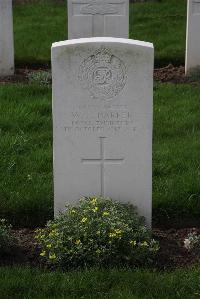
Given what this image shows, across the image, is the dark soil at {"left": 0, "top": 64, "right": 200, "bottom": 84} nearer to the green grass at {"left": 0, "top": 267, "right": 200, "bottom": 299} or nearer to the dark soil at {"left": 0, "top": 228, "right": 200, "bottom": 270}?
the dark soil at {"left": 0, "top": 228, "right": 200, "bottom": 270}

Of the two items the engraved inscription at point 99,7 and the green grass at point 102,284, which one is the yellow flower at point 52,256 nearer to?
the green grass at point 102,284

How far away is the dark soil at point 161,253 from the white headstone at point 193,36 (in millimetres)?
5439

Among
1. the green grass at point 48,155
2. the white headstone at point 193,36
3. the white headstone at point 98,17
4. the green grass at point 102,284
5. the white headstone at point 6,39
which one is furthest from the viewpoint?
the white headstone at point 193,36

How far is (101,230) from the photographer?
495 centimetres

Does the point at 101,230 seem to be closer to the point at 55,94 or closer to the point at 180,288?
the point at 180,288

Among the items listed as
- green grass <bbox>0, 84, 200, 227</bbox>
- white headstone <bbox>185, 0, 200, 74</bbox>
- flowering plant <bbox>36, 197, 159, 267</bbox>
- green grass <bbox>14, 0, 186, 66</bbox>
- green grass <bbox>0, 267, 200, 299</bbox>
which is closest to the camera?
green grass <bbox>0, 267, 200, 299</bbox>

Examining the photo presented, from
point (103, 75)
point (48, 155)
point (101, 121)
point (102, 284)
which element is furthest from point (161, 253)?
point (48, 155)

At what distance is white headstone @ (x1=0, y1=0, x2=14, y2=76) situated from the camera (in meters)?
10.2

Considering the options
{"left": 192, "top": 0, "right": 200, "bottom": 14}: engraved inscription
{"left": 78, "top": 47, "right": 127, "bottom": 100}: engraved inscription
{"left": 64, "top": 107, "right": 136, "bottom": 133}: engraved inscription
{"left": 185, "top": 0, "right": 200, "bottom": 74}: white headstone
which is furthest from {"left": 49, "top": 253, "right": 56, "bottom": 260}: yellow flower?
{"left": 192, "top": 0, "right": 200, "bottom": 14}: engraved inscription

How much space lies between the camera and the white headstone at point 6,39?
10250mm

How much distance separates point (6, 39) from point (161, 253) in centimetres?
587

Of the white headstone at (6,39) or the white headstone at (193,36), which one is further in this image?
the white headstone at (193,36)

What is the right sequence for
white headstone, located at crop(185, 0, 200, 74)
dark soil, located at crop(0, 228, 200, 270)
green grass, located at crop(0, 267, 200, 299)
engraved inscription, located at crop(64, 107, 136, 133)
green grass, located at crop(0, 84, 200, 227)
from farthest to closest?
1. white headstone, located at crop(185, 0, 200, 74)
2. green grass, located at crop(0, 84, 200, 227)
3. engraved inscription, located at crop(64, 107, 136, 133)
4. dark soil, located at crop(0, 228, 200, 270)
5. green grass, located at crop(0, 267, 200, 299)

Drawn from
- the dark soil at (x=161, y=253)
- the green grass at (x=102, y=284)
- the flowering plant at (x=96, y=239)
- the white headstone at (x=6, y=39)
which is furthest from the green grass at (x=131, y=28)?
the green grass at (x=102, y=284)
